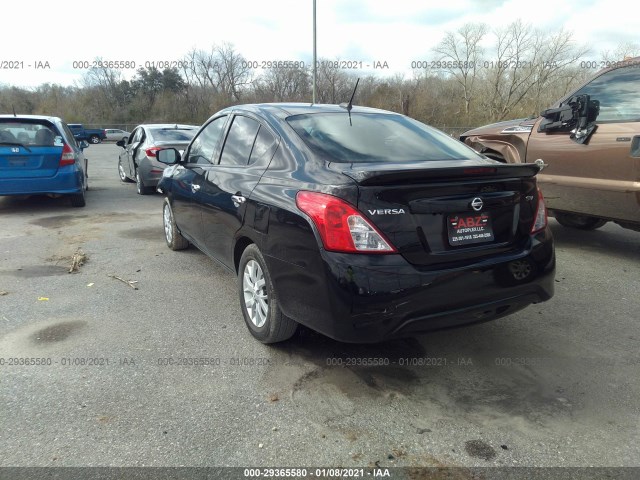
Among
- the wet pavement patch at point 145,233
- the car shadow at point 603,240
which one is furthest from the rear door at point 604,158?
the wet pavement patch at point 145,233

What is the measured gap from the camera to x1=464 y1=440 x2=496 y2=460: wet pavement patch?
2234 mm

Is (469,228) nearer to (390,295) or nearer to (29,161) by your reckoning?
(390,295)

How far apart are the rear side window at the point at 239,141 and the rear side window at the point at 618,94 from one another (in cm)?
363

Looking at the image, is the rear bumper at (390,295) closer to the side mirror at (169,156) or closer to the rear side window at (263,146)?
the rear side window at (263,146)

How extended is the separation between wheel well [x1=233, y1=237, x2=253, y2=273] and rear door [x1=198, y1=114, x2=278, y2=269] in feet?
0.15

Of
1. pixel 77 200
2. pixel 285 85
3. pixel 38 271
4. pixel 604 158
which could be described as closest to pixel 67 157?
pixel 77 200

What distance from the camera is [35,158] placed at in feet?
25.2

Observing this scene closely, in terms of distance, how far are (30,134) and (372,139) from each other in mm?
6697

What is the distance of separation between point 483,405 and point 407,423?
1.54 ft

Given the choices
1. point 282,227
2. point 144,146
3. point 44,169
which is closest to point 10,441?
point 282,227

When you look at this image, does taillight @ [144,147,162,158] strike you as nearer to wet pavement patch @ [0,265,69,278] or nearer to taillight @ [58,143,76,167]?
taillight @ [58,143,76,167]

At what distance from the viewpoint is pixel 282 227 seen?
2.83 metres

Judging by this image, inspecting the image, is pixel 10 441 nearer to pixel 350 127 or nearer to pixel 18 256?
pixel 350 127

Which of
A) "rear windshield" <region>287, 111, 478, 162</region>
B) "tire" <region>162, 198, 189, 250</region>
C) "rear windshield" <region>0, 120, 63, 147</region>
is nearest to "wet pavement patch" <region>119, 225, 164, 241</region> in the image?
"tire" <region>162, 198, 189, 250</region>
